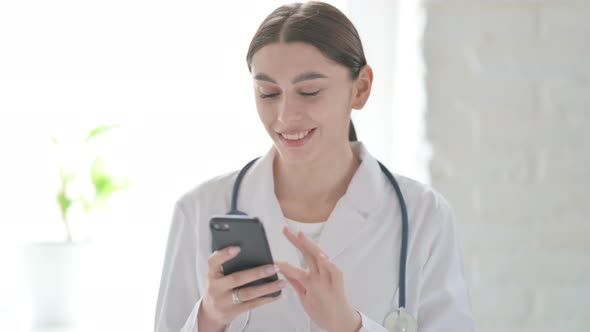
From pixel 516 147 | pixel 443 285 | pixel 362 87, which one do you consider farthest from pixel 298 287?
pixel 516 147

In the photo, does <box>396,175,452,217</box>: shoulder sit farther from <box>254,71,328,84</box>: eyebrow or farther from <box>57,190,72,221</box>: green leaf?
<box>57,190,72,221</box>: green leaf

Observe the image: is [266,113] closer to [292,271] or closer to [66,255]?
[292,271]

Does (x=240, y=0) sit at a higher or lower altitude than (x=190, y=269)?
higher

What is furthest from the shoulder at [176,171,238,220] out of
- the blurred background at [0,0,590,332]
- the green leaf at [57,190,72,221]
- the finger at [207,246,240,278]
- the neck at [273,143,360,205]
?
the green leaf at [57,190,72,221]

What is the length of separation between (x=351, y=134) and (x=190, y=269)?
45 cm

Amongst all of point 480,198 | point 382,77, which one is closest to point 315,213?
point 480,198

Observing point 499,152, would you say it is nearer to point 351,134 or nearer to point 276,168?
point 351,134

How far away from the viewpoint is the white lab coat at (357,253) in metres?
1.49

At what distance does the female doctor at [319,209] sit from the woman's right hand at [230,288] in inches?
→ 1.2

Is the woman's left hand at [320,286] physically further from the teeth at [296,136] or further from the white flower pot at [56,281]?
the white flower pot at [56,281]

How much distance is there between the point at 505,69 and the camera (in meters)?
1.98

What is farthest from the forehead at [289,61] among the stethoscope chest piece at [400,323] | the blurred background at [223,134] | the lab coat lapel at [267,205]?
the blurred background at [223,134]

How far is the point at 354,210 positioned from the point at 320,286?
0.31 meters

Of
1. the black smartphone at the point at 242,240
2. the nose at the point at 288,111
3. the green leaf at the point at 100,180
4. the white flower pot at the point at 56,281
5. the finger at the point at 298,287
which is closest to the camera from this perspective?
the black smartphone at the point at 242,240
